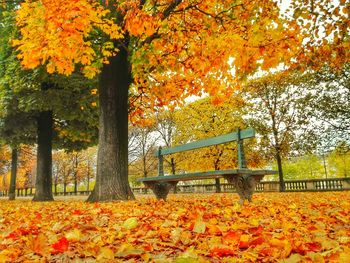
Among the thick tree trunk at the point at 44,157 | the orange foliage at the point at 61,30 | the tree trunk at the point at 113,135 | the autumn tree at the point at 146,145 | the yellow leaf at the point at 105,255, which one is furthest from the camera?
the autumn tree at the point at 146,145

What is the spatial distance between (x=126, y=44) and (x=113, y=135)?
2762 millimetres

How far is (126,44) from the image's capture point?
970cm

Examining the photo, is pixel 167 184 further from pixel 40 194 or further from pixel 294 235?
pixel 40 194

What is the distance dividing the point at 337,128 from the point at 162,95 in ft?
43.8

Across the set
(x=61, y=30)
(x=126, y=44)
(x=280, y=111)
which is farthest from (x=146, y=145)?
(x=61, y=30)

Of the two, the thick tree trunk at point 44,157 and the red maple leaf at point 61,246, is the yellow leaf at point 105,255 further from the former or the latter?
the thick tree trunk at point 44,157

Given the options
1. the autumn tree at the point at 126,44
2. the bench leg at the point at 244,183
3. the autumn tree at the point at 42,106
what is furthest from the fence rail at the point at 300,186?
the bench leg at the point at 244,183

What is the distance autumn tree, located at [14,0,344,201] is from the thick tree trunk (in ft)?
20.7

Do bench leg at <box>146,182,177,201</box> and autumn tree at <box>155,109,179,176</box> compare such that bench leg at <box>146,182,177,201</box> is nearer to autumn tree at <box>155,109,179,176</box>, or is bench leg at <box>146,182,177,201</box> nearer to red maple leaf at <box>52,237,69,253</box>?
red maple leaf at <box>52,237,69,253</box>

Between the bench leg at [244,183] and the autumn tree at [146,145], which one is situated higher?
the autumn tree at [146,145]

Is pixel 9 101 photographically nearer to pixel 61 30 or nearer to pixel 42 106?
pixel 42 106

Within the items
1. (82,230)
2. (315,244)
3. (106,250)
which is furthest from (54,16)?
(315,244)

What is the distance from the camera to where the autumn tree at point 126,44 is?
838 cm

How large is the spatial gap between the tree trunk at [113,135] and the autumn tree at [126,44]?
0.03m
